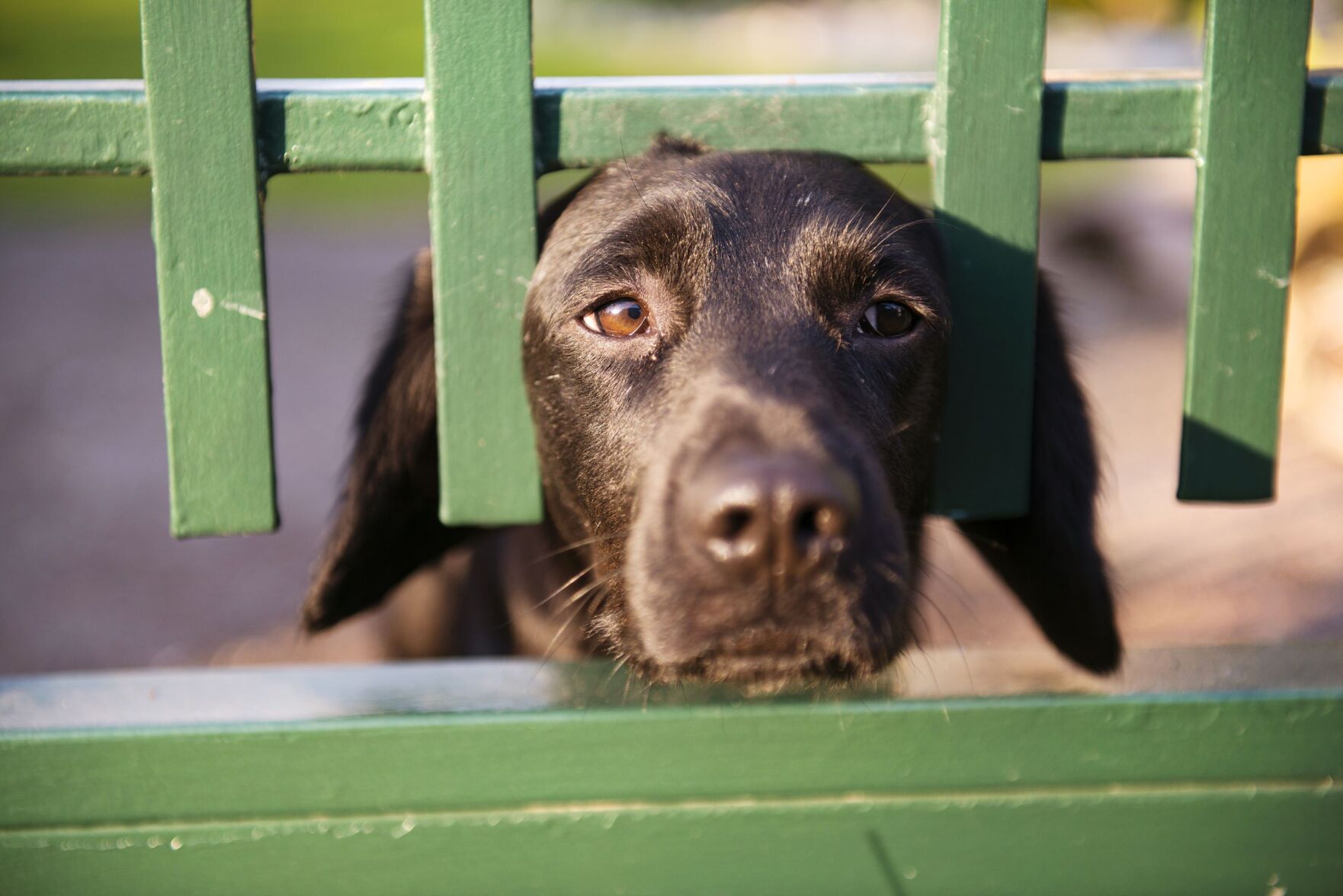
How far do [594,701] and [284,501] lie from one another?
429 cm

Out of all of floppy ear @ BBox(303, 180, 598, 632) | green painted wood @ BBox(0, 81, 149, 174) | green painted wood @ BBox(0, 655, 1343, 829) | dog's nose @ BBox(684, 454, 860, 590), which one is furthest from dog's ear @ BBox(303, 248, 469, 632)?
dog's nose @ BBox(684, 454, 860, 590)

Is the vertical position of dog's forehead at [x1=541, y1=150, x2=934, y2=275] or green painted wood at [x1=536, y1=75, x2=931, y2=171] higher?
green painted wood at [x1=536, y1=75, x2=931, y2=171]

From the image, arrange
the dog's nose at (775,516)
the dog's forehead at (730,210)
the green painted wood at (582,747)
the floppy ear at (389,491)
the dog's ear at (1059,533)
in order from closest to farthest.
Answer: the dog's nose at (775,516), the green painted wood at (582,747), the dog's forehead at (730,210), the dog's ear at (1059,533), the floppy ear at (389,491)

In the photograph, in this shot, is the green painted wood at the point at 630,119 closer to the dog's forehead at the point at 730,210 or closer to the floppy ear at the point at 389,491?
the dog's forehead at the point at 730,210

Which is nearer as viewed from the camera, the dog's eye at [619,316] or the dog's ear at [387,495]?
the dog's eye at [619,316]

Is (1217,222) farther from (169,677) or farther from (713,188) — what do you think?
(169,677)

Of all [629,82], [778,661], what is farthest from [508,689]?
[629,82]

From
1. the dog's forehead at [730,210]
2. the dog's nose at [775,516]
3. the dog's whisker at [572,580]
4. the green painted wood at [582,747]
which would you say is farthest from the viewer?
the dog's forehead at [730,210]

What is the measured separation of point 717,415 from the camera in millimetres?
1870

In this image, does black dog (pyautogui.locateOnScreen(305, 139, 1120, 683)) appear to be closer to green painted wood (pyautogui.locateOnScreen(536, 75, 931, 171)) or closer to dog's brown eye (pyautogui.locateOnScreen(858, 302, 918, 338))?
dog's brown eye (pyautogui.locateOnScreen(858, 302, 918, 338))

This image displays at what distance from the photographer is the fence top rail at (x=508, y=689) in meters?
2.02

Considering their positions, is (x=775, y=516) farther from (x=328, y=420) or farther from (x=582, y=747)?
(x=328, y=420)

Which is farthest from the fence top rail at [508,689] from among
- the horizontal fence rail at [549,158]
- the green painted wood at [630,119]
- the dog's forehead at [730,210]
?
the green painted wood at [630,119]

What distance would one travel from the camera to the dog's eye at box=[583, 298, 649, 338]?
2229 mm
